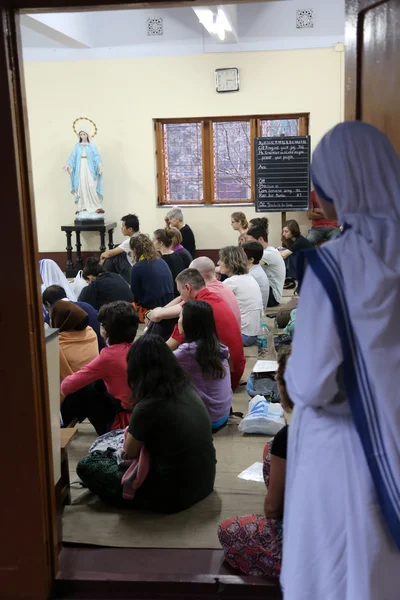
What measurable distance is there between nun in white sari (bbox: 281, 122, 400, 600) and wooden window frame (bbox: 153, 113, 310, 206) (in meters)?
7.58

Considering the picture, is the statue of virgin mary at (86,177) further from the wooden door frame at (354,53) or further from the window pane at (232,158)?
the wooden door frame at (354,53)

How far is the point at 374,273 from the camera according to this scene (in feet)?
4.49

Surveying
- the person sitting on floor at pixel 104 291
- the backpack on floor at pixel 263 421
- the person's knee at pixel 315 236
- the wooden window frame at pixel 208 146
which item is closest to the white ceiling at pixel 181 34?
the wooden window frame at pixel 208 146

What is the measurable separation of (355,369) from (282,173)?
711cm

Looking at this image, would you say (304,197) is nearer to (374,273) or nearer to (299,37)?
(299,37)

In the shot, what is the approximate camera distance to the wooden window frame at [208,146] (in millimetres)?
8766

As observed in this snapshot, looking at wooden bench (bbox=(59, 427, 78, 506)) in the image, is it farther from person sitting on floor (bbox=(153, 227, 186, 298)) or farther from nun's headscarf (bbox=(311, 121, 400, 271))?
person sitting on floor (bbox=(153, 227, 186, 298))

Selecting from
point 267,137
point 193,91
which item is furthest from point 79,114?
point 267,137

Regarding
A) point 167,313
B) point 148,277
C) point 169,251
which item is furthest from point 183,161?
point 167,313

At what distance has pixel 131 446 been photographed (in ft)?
8.64

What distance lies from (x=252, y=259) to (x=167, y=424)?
3096 mm

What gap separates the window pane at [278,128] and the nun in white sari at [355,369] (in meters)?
7.65

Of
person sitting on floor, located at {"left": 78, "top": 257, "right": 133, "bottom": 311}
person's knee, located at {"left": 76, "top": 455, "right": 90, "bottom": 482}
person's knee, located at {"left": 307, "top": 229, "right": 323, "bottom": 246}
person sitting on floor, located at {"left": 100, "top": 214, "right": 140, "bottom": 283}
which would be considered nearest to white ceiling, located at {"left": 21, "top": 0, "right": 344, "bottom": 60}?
person's knee, located at {"left": 307, "top": 229, "right": 323, "bottom": 246}

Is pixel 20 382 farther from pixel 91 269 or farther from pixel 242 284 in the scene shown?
pixel 91 269
